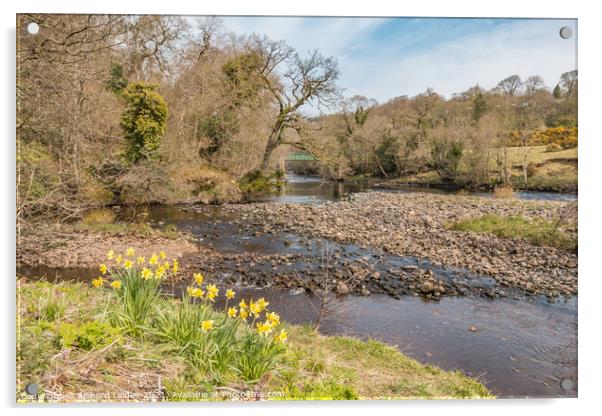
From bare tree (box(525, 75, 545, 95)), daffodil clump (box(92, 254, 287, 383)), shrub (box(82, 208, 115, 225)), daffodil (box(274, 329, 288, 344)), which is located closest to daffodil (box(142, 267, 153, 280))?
daffodil clump (box(92, 254, 287, 383))

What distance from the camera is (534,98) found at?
4297mm

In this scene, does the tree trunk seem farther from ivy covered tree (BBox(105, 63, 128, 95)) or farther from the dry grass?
the dry grass

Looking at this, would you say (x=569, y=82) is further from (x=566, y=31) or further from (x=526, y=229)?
(x=526, y=229)

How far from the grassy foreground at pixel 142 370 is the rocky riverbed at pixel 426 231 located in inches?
75.1

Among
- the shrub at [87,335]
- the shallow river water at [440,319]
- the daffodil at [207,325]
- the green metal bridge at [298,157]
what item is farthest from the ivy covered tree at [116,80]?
the daffodil at [207,325]

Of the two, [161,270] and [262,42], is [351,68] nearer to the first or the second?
[262,42]

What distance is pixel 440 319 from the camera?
188 inches

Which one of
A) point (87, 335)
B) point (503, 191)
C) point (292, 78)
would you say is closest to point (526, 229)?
point (503, 191)

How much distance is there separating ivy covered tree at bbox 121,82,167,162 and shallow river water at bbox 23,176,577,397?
98cm

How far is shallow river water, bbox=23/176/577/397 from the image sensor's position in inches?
147

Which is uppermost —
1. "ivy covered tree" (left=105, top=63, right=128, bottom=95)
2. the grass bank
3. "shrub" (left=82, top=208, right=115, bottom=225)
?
"ivy covered tree" (left=105, top=63, right=128, bottom=95)

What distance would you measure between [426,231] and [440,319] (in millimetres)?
2639

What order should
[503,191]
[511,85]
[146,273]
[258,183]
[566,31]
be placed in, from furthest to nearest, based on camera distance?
[503,191] → [258,183] → [511,85] → [566,31] → [146,273]

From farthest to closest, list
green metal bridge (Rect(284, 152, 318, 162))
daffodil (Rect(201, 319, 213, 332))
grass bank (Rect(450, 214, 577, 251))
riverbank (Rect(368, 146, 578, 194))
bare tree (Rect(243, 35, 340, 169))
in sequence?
green metal bridge (Rect(284, 152, 318, 162)) < grass bank (Rect(450, 214, 577, 251)) < bare tree (Rect(243, 35, 340, 169)) < riverbank (Rect(368, 146, 578, 194)) < daffodil (Rect(201, 319, 213, 332))
